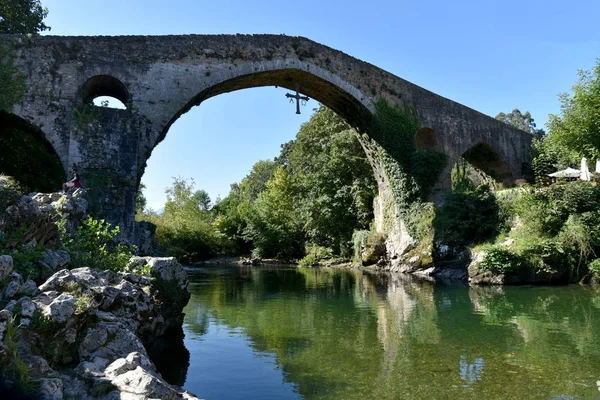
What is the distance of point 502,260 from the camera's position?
1507 cm

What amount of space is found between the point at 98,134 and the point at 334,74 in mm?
9783

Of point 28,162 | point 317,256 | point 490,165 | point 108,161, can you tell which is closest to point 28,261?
point 108,161

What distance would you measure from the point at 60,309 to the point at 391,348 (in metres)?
4.44

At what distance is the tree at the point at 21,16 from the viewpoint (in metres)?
19.3

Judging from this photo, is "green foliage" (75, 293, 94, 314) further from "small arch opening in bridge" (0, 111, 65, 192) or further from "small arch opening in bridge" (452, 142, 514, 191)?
"small arch opening in bridge" (452, 142, 514, 191)

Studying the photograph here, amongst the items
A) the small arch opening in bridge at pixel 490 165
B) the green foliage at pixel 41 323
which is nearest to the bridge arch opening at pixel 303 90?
the small arch opening in bridge at pixel 490 165

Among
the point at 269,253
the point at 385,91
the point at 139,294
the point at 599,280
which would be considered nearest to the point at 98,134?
the point at 139,294

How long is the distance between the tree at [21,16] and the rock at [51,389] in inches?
800

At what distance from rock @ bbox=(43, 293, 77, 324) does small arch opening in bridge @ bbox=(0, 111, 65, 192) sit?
42.2 feet

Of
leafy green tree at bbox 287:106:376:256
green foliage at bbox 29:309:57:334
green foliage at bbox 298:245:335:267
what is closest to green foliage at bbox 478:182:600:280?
leafy green tree at bbox 287:106:376:256

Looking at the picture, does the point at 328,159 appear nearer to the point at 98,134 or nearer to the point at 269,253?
the point at 269,253

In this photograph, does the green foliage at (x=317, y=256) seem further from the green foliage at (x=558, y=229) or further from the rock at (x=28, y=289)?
the rock at (x=28, y=289)

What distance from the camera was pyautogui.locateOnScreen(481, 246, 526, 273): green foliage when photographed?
49.0 feet

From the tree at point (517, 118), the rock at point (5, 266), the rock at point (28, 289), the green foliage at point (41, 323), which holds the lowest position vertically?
the green foliage at point (41, 323)
